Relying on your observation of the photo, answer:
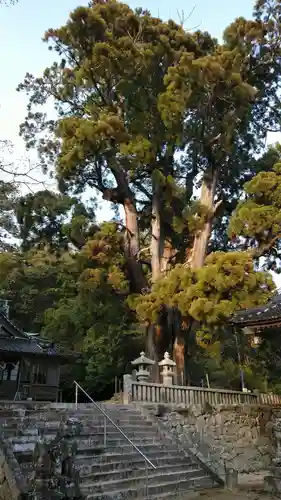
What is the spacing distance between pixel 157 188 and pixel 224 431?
28.7 feet

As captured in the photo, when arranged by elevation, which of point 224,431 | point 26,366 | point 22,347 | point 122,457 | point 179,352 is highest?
point 22,347

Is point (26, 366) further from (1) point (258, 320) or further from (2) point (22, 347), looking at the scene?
(1) point (258, 320)

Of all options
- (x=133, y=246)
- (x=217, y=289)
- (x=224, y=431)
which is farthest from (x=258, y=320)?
(x=133, y=246)

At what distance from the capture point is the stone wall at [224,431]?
8.98m

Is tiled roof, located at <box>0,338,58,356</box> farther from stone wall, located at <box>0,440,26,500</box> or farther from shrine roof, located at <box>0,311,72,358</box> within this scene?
stone wall, located at <box>0,440,26,500</box>

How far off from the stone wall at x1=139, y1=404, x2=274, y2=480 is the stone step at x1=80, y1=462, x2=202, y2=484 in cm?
105

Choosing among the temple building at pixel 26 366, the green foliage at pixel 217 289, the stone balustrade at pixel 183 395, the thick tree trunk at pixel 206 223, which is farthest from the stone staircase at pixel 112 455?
the thick tree trunk at pixel 206 223

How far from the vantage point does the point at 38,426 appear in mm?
6332

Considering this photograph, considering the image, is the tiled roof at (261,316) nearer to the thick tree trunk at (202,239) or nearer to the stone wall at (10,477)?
the thick tree trunk at (202,239)

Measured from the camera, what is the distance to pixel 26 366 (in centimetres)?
1544

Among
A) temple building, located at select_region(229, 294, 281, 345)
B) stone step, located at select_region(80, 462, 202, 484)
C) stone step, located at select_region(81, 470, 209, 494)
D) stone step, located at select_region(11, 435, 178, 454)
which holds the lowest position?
stone step, located at select_region(81, 470, 209, 494)

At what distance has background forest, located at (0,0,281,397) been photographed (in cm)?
1412

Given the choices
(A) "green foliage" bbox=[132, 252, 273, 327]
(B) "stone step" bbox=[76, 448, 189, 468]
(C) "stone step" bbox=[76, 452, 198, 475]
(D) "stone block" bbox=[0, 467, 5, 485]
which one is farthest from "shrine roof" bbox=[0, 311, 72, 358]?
(D) "stone block" bbox=[0, 467, 5, 485]

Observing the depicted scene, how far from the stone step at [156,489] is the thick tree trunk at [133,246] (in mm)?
8799
